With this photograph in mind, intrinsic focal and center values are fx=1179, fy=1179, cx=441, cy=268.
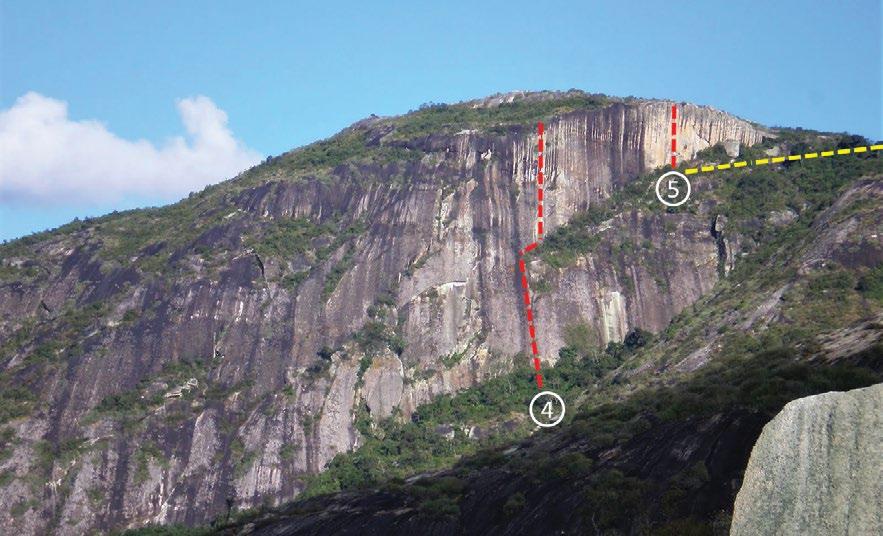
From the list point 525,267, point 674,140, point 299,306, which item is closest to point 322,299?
point 299,306

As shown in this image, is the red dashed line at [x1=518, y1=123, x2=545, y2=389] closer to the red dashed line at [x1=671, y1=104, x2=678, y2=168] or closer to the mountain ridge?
the mountain ridge

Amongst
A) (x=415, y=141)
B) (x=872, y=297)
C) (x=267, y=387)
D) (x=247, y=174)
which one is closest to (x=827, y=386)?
(x=872, y=297)

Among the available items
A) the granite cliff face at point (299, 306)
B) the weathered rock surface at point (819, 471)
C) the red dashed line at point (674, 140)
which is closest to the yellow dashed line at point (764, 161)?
the red dashed line at point (674, 140)

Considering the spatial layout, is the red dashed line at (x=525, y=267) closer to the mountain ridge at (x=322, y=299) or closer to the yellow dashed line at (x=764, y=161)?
the mountain ridge at (x=322, y=299)

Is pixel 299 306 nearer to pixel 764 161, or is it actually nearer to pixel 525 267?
pixel 525 267

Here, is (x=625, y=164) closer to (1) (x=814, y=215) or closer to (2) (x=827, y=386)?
(1) (x=814, y=215)

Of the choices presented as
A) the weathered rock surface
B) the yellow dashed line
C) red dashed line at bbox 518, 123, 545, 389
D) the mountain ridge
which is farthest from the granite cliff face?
the weathered rock surface
